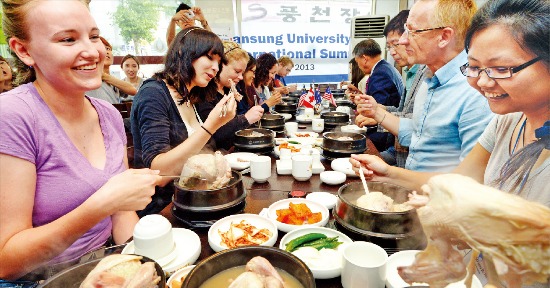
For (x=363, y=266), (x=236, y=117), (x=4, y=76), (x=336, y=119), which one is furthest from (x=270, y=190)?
(x=4, y=76)

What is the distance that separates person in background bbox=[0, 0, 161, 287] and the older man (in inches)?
78.3

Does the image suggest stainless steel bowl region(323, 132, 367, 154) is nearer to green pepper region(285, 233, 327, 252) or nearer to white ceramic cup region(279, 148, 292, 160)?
white ceramic cup region(279, 148, 292, 160)

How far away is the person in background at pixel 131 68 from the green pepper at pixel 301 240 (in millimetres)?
6551

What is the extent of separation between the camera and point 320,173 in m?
2.23

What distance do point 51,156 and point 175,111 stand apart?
123cm

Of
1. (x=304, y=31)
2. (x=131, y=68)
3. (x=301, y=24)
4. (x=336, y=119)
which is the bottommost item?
(x=336, y=119)

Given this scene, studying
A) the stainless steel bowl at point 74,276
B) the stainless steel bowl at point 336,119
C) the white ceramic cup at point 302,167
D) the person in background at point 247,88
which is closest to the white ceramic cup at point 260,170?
the white ceramic cup at point 302,167

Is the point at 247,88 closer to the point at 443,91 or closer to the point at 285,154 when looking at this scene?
the point at 285,154

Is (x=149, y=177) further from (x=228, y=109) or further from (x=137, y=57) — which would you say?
(x=137, y=57)

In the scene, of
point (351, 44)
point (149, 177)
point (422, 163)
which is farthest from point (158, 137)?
point (351, 44)

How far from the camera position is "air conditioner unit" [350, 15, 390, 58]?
876 centimetres

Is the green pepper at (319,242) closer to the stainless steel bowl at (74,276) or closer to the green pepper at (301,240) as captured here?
the green pepper at (301,240)

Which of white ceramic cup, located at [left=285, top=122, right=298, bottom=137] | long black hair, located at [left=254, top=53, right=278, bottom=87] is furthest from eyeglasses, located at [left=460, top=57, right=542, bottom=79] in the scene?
long black hair, located at [left=254, top=53, right=278, bottom=87]

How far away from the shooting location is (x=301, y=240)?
1330mm
